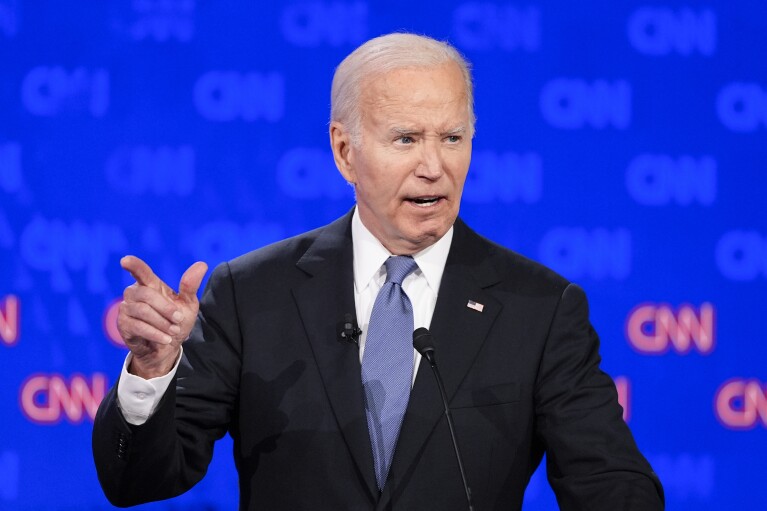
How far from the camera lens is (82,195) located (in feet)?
10.3

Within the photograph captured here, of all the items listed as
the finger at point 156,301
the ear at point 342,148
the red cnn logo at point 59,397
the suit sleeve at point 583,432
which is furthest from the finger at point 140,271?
the red cnn logo at point 59,397

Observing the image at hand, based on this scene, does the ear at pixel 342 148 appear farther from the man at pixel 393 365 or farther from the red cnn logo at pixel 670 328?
the red cnn logo at pixel 670 328

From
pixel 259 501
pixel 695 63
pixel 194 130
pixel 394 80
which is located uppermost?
pixel 695 63

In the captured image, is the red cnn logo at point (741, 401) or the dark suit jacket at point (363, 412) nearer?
the dark suit jacket at point (363, 412)

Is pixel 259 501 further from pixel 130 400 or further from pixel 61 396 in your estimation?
pixel 61 396

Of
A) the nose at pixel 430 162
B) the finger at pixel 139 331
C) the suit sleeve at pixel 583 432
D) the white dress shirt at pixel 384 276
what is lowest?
the suit sleeve at pixel 583 432

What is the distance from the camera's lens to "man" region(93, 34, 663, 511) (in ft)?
6.20

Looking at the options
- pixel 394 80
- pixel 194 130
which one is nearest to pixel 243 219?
pixel 194 130

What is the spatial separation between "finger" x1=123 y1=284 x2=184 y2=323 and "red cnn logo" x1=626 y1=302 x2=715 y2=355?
6.40 feet

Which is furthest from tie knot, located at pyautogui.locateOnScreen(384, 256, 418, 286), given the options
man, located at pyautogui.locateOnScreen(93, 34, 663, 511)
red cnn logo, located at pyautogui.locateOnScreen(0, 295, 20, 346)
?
red cnn logo, located at pyautogui.locateOnScreen(0, 295, 20, 346)

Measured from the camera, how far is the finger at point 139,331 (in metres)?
1.62

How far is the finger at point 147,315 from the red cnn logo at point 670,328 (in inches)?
77.2

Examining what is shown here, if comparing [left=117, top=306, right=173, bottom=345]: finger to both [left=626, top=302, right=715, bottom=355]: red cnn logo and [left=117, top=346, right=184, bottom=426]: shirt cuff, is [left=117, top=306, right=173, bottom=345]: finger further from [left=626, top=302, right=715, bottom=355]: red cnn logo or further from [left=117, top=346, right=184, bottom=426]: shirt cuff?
[left=626, top=302, right=715, bottom=355]: red cnn logo

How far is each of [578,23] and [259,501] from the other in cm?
193
